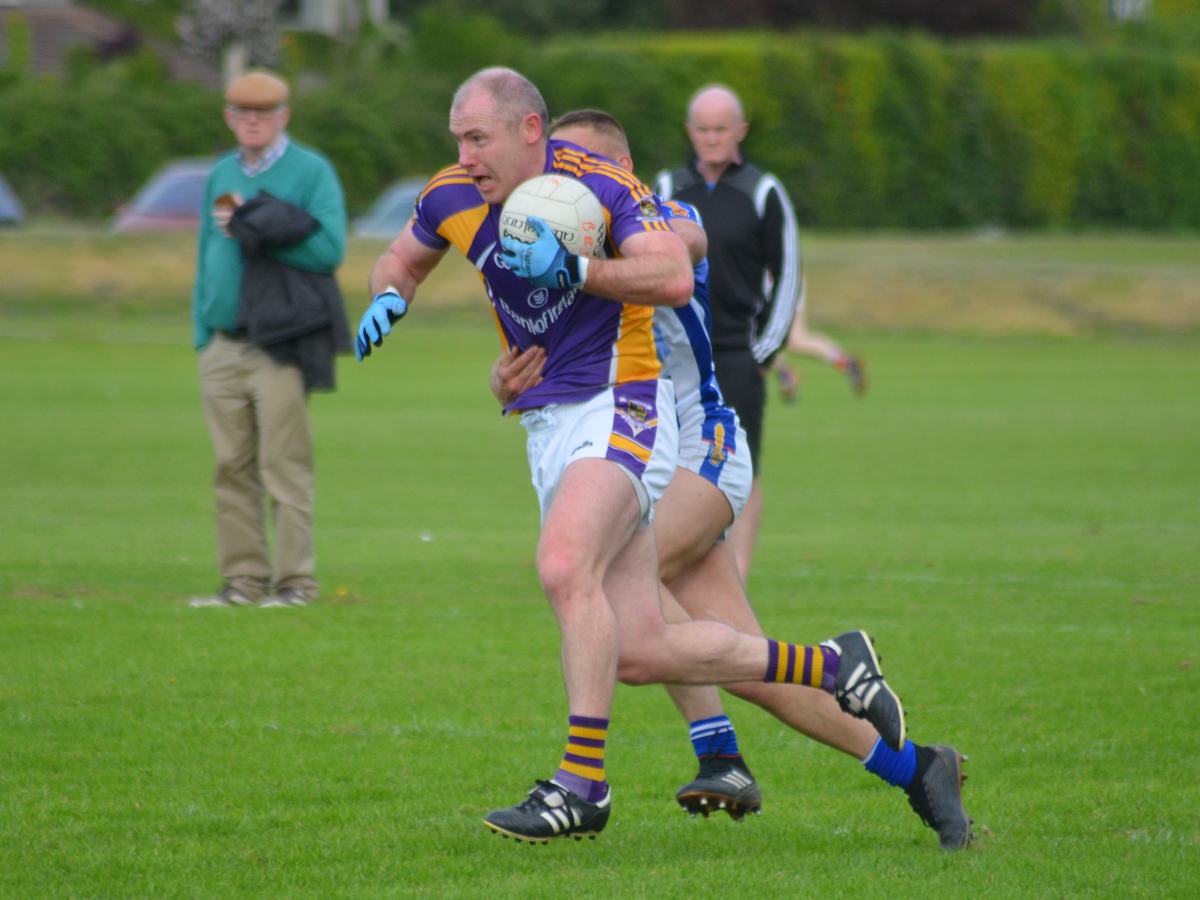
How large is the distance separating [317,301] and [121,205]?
3028 centimetres

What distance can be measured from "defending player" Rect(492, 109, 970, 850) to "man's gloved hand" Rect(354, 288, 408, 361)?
349mm

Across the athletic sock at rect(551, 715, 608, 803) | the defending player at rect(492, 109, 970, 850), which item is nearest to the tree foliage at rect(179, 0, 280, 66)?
the defending player at rect(492, 109, 970, 850)

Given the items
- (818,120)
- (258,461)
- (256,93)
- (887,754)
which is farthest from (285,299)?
(818,120)

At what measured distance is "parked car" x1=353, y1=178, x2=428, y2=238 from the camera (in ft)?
106

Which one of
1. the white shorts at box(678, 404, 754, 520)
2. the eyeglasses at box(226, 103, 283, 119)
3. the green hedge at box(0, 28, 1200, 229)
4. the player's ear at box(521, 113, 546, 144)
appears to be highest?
the player's ear at box(521, 113, 546, 144)

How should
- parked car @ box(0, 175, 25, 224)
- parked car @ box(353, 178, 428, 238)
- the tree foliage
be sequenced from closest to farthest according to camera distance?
1. parked car @ box(353, 178, 428, 238)
2. parked car @ box(0, 175, 25, 224)
3. the tree foliage

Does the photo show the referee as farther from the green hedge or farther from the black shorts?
the green hedge

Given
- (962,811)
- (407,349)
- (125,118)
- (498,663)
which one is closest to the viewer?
(962,811)

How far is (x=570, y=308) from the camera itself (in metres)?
5.26

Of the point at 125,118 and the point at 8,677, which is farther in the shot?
the point at 125,118

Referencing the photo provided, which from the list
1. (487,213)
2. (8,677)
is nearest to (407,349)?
(8,677)

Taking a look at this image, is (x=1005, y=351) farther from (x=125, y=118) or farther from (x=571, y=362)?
(x=571, y=362)

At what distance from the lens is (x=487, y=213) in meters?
5.31

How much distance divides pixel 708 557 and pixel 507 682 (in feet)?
5.37
